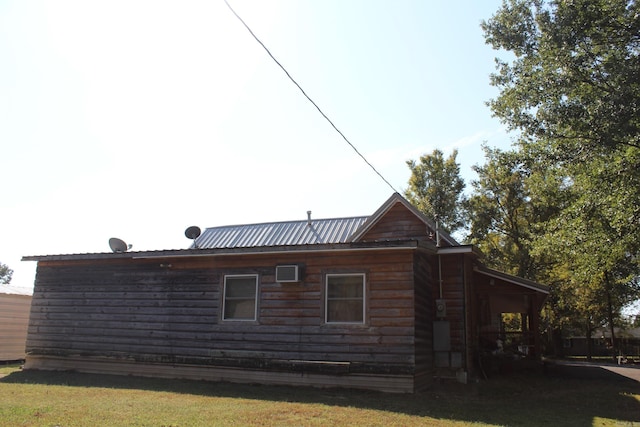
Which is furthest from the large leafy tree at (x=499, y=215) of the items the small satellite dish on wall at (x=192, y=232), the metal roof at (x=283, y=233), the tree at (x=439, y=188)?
the small satellite dish on wall at (x=192, y=232)

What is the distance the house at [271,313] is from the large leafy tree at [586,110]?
96.1 inches

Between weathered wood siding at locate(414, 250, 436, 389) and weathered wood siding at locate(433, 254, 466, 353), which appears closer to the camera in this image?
weathered wood siding at locate(414, 250, 436, 389)

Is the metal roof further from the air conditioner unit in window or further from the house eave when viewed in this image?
the air conditioner unit in window

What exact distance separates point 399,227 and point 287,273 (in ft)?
18.4

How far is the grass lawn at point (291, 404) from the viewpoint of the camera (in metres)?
7.65

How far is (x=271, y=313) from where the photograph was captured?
12031 mm

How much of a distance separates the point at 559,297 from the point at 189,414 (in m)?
33.6

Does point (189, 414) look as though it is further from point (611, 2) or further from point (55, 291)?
point (611, 2)

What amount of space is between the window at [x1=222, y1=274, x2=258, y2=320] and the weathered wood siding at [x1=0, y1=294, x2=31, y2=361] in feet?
31.6

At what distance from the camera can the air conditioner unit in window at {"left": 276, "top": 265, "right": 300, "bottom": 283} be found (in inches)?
462

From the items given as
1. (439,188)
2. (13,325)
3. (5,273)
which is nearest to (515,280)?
(13,325)

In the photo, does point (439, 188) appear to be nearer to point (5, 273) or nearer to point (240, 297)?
point (240, 297)

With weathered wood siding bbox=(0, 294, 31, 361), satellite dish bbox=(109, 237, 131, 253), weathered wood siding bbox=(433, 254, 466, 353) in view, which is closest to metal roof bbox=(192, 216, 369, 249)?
satellite dish bbox=(109, 237, 131, 253)

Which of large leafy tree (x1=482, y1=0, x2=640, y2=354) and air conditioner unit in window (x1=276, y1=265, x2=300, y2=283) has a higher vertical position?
large leafy tree (x1=482, y1=0, x2=640, y2=354)
